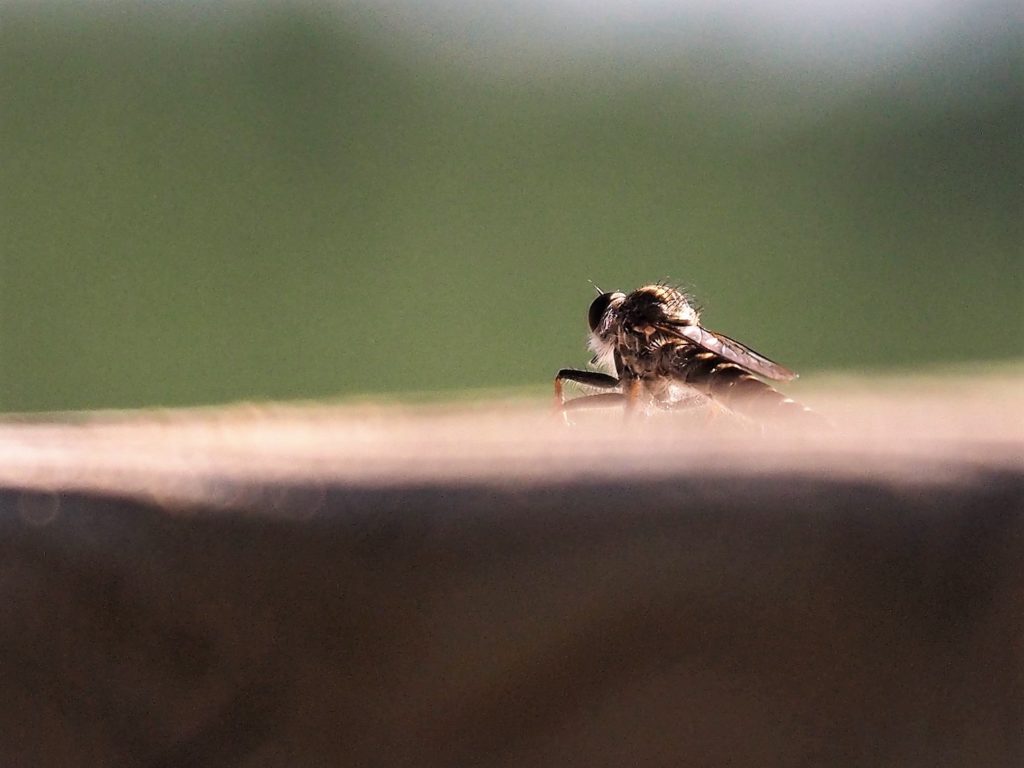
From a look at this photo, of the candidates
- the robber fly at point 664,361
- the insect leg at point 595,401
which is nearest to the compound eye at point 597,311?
the robber fly at point 664,361

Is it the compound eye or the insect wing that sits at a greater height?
the compound eye

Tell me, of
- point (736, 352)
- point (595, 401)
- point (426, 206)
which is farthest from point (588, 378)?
point (426, 206)

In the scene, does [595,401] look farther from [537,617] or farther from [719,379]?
[537,617]

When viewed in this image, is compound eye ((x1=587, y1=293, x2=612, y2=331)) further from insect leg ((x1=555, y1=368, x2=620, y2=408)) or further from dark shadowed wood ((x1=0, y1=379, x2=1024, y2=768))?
dark shadowed wood ((x1=0, y1=379, x2=1024, y2=768))

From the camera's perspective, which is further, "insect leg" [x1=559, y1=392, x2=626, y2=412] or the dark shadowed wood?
"insect leg" [x1=559, y1=392, x2=626, y2=412]

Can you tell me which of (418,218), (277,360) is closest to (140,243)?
(277,360)

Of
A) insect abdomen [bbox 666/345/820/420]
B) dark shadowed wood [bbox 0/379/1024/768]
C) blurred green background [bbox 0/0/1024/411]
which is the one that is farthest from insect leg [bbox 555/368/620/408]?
blurred green background [bbox 0/0/1024/411]
